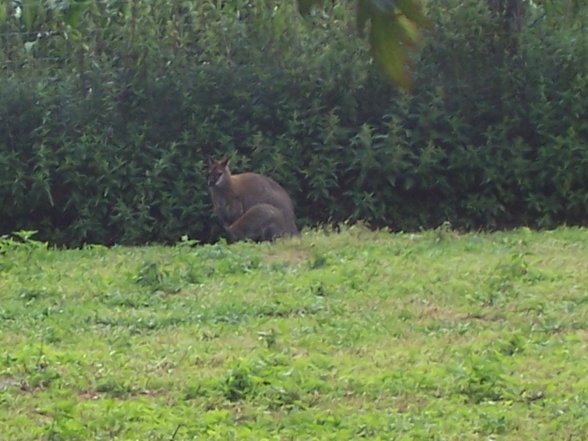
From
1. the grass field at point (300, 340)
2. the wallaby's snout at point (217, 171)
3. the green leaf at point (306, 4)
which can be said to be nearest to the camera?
the green leaf at point (306, 4)

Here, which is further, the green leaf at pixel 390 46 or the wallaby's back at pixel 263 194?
the wallaby's back at pixel 263 194

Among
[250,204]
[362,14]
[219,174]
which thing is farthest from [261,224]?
[362,14]

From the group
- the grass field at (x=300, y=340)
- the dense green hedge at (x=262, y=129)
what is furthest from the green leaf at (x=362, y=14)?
the dense green hedge at (x=262, y=129)

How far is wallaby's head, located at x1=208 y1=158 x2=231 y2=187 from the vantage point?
12.4 metres

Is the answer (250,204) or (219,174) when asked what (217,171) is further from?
(250,204)

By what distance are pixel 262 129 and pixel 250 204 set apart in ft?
4.44

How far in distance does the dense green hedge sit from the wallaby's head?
75 cm

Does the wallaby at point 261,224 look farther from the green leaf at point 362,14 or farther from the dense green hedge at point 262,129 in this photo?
the green leaf at point 362,14

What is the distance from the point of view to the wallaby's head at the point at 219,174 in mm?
12391

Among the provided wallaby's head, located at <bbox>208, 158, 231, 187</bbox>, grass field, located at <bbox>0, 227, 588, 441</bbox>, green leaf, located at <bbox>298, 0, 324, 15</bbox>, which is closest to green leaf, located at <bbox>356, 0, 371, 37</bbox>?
green leaf, located at <bbox>298, 0, 324, 15</bbox>

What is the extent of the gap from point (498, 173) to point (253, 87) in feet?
8.56

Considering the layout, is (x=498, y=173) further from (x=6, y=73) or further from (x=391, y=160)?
(x=6, y=73)

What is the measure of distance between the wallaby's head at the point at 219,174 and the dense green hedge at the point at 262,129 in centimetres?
75

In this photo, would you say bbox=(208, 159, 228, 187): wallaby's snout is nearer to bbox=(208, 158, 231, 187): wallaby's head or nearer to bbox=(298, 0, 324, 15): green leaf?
bbox=(208, 158, 231, 187): wallaby's head
